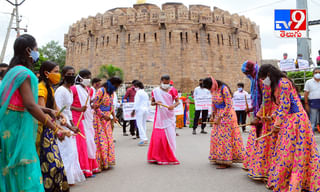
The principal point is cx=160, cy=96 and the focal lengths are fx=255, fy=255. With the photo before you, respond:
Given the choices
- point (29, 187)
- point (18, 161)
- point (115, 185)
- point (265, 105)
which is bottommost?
point (115, 185)

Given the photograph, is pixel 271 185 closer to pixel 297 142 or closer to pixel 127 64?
pixel 297 142

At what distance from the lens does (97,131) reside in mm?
4430

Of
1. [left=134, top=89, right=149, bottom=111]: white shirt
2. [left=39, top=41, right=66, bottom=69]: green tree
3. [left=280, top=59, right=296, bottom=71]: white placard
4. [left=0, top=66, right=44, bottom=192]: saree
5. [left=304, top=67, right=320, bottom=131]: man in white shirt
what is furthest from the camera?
[left=39, top=41, right=66, bottom=69]: green tree

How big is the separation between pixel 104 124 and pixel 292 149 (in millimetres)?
2988

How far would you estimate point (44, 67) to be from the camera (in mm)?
2770

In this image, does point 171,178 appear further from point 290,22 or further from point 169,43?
point 169,43

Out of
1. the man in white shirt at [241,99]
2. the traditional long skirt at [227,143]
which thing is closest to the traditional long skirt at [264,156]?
the traditional long skirt at [227,143]

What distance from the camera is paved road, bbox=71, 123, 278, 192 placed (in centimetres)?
→ 334

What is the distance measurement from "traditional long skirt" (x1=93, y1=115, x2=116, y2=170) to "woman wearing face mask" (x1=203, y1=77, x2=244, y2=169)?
5.92 feet

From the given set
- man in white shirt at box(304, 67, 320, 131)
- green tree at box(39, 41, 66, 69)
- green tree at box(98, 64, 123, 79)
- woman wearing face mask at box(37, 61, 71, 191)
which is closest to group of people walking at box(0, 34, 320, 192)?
woman wearing face mask at box(37, 61, 71, 191)

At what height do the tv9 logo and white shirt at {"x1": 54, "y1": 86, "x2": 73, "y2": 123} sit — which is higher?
the tv9 logo

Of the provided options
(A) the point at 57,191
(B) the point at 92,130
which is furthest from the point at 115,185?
(A) the point at 57,191

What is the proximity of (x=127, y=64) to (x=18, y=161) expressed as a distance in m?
25.9

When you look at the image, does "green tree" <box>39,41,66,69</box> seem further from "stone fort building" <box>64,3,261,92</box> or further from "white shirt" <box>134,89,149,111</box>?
"white shirt" <box>134,89,149,111</box>
